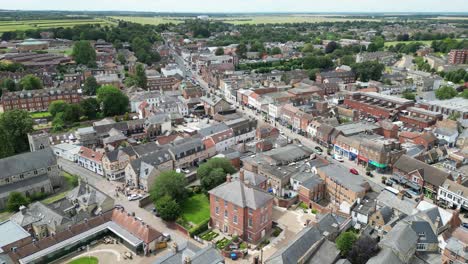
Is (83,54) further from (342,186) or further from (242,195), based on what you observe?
(342,186)

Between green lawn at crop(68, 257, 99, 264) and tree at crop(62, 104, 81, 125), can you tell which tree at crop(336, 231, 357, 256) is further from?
tree at crop(62, 104, 81, 125)

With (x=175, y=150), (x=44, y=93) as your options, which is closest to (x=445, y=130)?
(x=175, y=150)

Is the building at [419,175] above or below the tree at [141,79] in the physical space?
below

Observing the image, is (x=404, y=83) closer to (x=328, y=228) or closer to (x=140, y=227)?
(x=328, y=228)

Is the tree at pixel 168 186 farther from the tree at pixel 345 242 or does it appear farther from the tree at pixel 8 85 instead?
the tree at pixel 8 85

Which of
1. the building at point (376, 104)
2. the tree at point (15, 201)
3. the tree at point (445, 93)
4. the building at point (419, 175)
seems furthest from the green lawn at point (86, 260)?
the tree at point (445, 93)

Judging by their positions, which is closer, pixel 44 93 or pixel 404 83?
pixel 44 93
